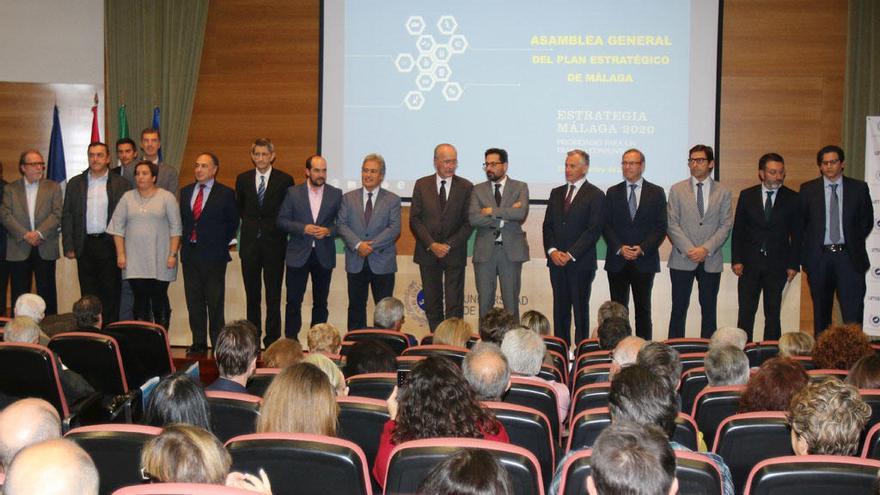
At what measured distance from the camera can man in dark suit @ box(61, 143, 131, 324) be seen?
23.2 ft

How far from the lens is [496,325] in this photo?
188 inches

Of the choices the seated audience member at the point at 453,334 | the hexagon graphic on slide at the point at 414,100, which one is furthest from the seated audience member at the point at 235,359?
the hexagon graphic on slide at the point at 414,100

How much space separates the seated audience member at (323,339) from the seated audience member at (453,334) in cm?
66

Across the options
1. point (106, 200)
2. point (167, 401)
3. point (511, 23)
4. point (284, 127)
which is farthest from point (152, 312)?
point (167, 401)

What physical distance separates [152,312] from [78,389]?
3.09 meters

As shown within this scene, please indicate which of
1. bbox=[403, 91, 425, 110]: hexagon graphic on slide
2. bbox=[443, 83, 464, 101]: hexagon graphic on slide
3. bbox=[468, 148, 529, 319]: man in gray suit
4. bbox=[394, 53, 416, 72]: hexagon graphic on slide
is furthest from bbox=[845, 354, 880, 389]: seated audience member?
bbox=[394, 53, 416, 72]: hexagon graphic on slide

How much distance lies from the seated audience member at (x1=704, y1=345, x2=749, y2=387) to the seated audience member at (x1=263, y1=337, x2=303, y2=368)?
177cm

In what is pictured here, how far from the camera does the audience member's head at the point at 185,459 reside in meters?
2.14

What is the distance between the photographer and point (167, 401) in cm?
282

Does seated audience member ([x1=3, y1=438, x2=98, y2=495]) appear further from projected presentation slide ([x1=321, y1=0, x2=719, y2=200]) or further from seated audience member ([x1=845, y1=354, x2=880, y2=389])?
projected presentation slide ([x1=321, y1=0, x2=719, y2=200])

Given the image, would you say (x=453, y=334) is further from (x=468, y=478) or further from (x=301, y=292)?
(x=468, y=478)

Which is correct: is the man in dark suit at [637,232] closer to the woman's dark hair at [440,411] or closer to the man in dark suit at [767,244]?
the man in dark suit at [767,244]

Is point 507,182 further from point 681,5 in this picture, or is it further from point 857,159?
point 857,159

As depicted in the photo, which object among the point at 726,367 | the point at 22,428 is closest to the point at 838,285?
the point at 726,367
